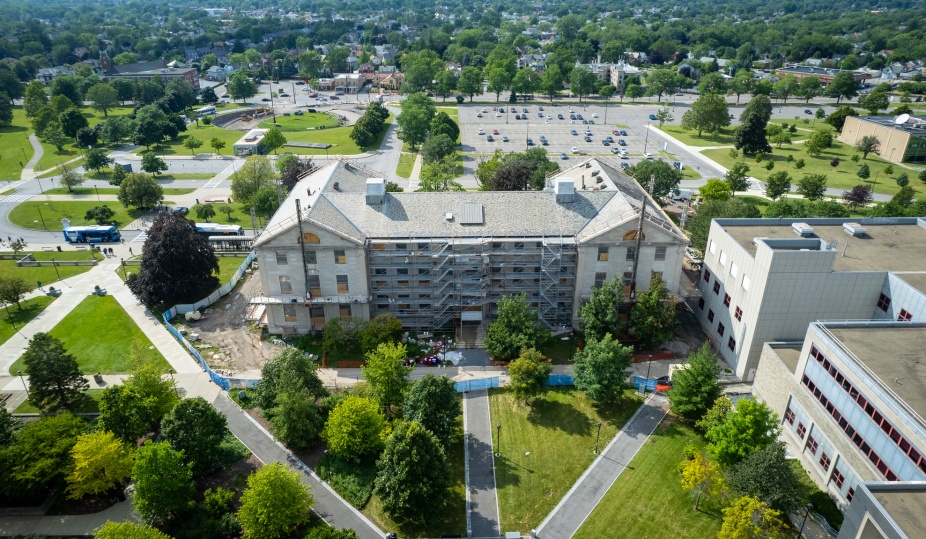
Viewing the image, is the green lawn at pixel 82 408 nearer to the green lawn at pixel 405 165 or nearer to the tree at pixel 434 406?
the tree at pixel 434 406

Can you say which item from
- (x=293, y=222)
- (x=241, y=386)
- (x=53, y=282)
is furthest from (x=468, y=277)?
(x=53, y=282)

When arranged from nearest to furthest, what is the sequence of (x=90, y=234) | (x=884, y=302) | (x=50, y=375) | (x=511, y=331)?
(x=50, y=375)
(x=884, y=302)
(x=511, y=331)
(x=90, y=234)

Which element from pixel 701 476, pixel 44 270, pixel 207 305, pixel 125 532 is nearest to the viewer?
pixel 125 532

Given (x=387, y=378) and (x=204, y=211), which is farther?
(x=204, y=211)

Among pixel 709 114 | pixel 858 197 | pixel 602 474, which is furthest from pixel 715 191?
pixel 602 474

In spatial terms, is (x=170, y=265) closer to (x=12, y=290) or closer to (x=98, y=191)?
(x=12, y=290)

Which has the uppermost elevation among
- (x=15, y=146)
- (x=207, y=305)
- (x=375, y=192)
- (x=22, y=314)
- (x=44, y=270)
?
(x=375, y=192)

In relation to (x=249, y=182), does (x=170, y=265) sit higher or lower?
lower

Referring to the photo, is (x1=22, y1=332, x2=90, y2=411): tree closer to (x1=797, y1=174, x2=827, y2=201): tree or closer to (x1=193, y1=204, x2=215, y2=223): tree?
(x1=193, y1=204, x2=215, y2=223): tree
